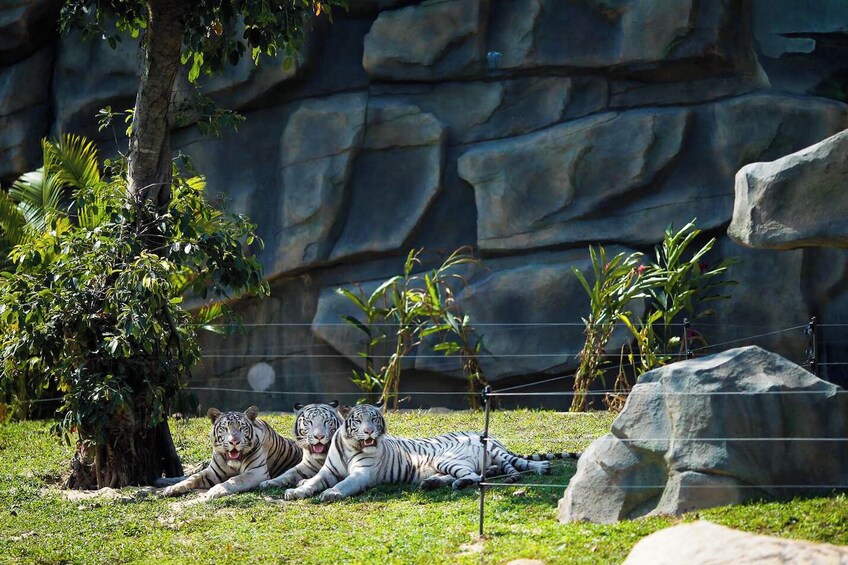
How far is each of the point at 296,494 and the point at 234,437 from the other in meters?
0.78

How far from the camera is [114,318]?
8633 millimetres

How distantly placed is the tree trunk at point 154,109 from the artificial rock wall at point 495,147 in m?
4.84

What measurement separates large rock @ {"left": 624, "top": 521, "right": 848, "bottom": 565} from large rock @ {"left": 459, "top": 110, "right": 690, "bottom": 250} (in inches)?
348

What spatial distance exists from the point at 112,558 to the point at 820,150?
4.58m

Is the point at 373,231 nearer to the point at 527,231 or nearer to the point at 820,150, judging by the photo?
the point at 527,231

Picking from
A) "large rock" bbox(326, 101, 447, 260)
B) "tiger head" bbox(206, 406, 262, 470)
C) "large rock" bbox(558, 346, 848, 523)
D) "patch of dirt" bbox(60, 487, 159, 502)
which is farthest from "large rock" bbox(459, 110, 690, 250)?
"large rock" bbox(558, 346, 848, 523)

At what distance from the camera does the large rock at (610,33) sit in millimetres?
12734

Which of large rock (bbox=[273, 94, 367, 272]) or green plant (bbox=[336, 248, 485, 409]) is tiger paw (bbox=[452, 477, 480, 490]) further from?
large rock (bbox=[273, 94, 367, 272])

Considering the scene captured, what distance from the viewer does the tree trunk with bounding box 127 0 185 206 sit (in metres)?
8.69

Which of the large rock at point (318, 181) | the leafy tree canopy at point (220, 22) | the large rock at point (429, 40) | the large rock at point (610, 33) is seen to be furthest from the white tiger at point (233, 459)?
the large rock at point (610, 33)

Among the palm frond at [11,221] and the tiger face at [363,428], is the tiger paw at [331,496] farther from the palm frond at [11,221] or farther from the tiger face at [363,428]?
the palm frond at [11,221]

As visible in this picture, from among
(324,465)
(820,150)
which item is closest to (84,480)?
(324,465)

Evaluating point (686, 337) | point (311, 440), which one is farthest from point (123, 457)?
point (686, 337)

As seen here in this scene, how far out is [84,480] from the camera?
884 cm
